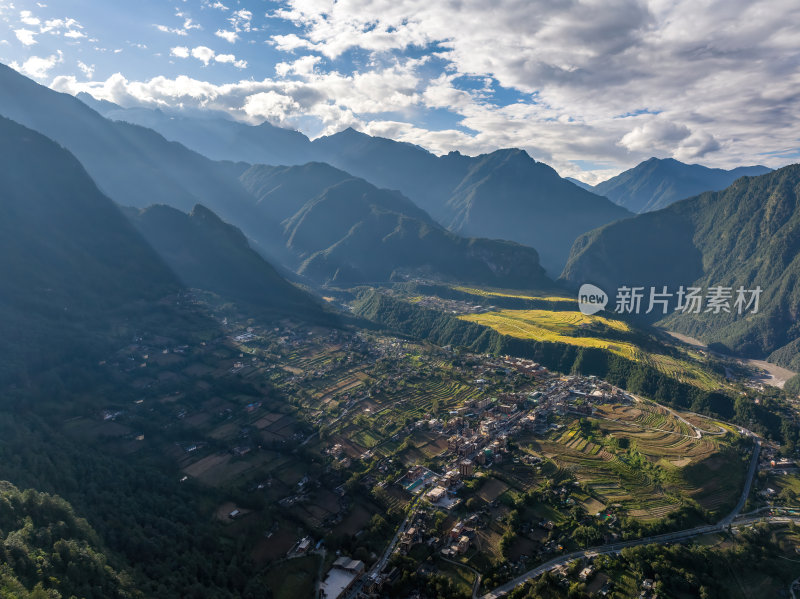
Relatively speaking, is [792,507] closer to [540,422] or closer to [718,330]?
[540,422]

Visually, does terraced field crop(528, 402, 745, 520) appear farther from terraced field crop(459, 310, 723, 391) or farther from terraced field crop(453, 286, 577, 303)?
terraced field crop(453, 286, 577, 303)

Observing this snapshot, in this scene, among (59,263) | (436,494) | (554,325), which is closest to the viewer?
(436,494)

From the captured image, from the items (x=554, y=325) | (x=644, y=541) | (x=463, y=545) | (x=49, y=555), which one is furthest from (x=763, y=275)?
(x=49, y=555)

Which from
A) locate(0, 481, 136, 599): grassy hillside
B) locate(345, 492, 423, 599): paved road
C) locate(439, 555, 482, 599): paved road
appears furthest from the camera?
locate(439, 555, 482, 599): paved road

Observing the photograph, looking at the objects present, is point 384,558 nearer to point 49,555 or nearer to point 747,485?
point 49,555

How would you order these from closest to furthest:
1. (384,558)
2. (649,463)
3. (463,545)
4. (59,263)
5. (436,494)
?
(384,558)
(463,545)
(436,494)
(649,463)
(59,263)

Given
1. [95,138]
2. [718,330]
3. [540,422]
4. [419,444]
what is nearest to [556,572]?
[419,444]

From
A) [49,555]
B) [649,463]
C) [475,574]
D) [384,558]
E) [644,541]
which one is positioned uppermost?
[649,463]

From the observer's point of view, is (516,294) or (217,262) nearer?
(217,262)

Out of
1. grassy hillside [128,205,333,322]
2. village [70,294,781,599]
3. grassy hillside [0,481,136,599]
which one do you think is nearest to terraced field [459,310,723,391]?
village [70,294,781,599]

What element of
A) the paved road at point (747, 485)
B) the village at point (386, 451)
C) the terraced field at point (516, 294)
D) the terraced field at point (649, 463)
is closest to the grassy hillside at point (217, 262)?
the village at point (386, 451)

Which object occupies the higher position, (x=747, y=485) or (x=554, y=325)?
(x=554, y=325)

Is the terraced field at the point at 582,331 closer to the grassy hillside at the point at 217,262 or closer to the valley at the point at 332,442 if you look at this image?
the valley at the point at 332,442

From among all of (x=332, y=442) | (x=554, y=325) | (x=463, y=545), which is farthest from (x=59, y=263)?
(x=554, y=325)
